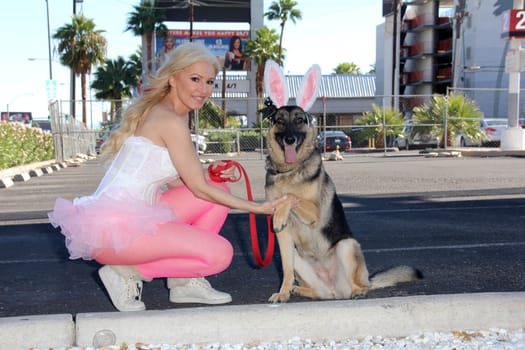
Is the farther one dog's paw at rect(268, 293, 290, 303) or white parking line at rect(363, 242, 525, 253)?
white parking line at rect(363, 242, 525, 253)

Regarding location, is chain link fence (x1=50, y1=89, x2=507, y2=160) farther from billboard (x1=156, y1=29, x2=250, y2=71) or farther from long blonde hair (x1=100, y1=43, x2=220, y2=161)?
billboard (x1=156, y1=29, x2=250, y2=71)

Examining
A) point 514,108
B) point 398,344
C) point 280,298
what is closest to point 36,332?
point 280,298

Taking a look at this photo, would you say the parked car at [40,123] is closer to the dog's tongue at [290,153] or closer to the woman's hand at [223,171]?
the woman's hand at [223,171]

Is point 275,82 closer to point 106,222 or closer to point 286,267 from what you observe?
point 286,267

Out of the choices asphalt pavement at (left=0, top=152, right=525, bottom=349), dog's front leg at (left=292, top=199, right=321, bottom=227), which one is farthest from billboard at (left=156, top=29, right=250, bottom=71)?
dog's front leg at (left=292, top=199, right=321, bottom=227)

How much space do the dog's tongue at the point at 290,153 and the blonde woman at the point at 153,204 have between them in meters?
0.50

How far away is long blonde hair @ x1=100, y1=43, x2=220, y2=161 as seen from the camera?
3727mm

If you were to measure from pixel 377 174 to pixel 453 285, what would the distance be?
1059cm

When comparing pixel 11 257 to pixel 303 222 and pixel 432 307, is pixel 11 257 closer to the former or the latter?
pixel 303 222

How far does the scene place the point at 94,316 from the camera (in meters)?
3.30

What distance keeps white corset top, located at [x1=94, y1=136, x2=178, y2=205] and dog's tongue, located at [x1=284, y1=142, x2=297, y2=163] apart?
3.00ft

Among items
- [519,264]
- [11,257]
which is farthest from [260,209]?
[11,257]

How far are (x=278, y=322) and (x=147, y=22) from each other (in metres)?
48.4

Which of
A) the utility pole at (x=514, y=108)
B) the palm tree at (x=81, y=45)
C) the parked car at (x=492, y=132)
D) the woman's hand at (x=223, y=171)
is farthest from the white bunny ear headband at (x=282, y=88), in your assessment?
the palm tree at (x=81, y=45)
